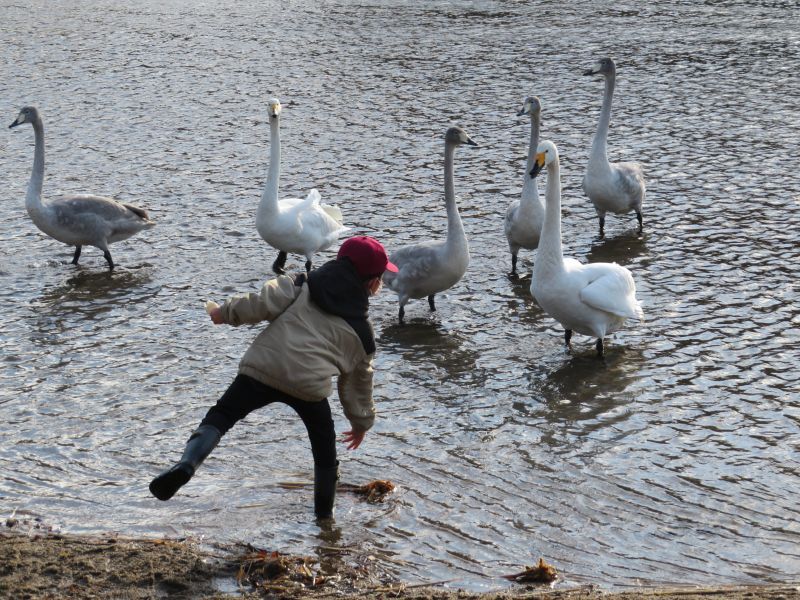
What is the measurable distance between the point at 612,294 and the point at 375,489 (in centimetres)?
334

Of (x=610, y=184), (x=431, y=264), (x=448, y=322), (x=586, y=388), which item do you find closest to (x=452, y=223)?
(x=431, y=264)

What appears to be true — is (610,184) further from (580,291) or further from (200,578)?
(200,578)

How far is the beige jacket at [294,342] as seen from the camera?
624cm

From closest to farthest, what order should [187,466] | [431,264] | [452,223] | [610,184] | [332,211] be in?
[187,466] < [431,264] < [452,223] < [332,211] < [610,184]

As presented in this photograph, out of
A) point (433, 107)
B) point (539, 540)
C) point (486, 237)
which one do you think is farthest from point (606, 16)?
point (539, 540)

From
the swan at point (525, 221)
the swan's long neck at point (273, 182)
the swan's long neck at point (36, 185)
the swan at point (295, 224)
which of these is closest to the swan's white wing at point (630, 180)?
the swan at point (525, 221)

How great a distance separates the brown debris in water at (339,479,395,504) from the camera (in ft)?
23.9

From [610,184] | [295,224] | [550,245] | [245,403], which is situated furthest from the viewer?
[610,184]

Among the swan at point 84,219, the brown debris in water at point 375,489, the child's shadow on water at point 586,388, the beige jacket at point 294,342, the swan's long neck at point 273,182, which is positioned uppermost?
the beige jacket at point 294,342

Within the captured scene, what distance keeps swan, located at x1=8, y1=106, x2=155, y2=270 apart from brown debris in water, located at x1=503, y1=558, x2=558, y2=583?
7665mm

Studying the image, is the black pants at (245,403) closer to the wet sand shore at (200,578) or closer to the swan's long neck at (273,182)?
the wet sand shore at (200,578)

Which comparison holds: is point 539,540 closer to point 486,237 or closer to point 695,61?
point 486,237

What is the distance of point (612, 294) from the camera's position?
9.60m

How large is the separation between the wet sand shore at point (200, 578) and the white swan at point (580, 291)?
3.83 meters
